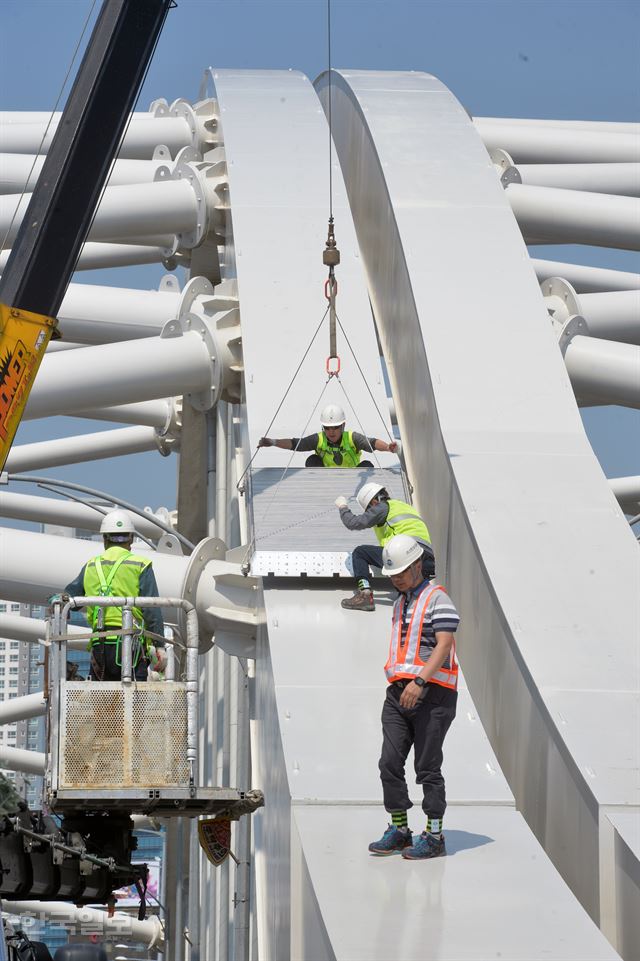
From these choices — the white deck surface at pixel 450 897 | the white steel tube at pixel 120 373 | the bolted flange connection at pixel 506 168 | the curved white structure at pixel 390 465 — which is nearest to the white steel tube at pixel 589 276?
the curved white structure at pixel 390 465

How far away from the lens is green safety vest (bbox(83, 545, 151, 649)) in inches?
527

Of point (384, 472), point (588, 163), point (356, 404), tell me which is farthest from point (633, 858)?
point (588, 163)

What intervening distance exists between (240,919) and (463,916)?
948 cm

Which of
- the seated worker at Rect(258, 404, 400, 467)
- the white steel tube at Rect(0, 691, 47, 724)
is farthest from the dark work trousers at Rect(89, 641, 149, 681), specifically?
the white steel tube at Rect(0, 691, 47, 724)

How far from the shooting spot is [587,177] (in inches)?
956

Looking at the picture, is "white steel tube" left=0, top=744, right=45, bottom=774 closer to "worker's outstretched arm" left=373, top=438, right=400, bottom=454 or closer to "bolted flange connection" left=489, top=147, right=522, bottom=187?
"bolted flange connection" left=489, top=147, right=522, bottom=187

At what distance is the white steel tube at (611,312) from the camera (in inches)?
799

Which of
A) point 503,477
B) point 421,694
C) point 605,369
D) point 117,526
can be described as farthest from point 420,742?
point 605,369

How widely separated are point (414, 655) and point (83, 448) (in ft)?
76.3

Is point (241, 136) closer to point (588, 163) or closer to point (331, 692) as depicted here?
point (588, 163)

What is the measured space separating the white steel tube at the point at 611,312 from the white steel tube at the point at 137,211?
16.1ft

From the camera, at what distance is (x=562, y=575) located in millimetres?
A: 13359

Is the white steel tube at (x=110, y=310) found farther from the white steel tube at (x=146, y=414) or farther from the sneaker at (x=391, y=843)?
the sneaker at (x=391, y=843)

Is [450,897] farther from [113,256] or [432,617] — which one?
[113,256]
